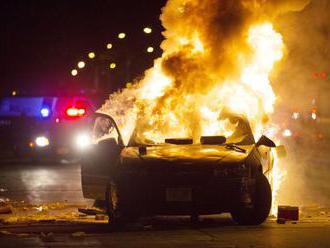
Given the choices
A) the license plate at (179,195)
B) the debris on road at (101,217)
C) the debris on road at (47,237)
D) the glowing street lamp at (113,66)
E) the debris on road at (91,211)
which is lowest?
the debris on road at (47,237)

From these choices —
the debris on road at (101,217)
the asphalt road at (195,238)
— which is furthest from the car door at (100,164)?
the asphalt road at (195,238)

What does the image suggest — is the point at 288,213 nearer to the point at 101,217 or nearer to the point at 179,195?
the point at 179,195

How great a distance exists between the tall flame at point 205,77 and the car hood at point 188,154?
77 centimetres

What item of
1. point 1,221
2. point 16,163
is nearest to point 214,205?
point 1,221

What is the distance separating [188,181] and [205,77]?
9.24ft

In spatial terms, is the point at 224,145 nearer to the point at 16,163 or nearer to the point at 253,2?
the point at 253,2

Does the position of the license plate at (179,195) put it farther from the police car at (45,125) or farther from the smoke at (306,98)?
the police car at (45,125)

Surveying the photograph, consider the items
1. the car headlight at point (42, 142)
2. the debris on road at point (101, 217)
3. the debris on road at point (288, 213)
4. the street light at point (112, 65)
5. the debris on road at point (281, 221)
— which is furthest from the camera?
the street light at point (112, 65)

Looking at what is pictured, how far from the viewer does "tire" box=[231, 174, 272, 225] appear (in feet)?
35.6

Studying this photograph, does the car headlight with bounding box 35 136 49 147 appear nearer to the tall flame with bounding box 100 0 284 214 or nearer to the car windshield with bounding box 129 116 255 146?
the tall flame with bounding box 100 0 284 214

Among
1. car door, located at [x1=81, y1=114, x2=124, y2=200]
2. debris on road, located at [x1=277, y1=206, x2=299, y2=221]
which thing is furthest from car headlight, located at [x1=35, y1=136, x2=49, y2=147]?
debris on road, located at [x1=277, y1=206, x2=299, y2=221]

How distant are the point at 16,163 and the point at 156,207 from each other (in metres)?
14.8

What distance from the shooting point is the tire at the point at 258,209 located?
1084 cm

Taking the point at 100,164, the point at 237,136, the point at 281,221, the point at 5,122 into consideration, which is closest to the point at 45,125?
the point at 5,122
